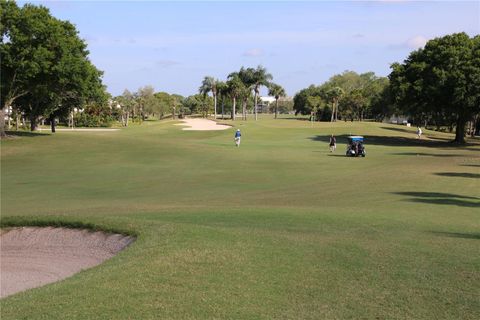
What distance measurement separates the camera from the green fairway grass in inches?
275

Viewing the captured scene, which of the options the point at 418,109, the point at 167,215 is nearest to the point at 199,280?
the point at 167,215

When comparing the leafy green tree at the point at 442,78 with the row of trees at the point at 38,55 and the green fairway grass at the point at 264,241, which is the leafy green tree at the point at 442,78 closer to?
the green fairway grass at the point at 264,241

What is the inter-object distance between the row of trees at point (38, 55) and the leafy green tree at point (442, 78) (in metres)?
37.1

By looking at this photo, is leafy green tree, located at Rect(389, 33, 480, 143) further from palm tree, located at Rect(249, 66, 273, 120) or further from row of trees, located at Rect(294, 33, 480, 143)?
palm tree, located at Rect(249, 66, 273, 120)

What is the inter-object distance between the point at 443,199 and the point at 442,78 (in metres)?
42.6

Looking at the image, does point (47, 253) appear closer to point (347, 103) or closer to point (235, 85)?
point (235, 85)

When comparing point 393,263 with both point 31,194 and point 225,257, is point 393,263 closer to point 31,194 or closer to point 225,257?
point 225,257

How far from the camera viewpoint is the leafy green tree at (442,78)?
58250 mm

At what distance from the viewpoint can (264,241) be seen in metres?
11.0

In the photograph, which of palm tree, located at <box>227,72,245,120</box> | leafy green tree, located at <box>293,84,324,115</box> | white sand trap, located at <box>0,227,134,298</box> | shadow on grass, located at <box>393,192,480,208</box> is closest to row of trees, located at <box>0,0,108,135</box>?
white sand trap, located at <box>0,227,134,298</box>

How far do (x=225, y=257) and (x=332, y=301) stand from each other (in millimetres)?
2777

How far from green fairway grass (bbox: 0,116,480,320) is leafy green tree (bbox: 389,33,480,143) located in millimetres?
29630

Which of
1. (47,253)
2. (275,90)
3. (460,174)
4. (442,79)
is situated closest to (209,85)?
(275,90)

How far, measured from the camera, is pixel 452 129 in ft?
393
